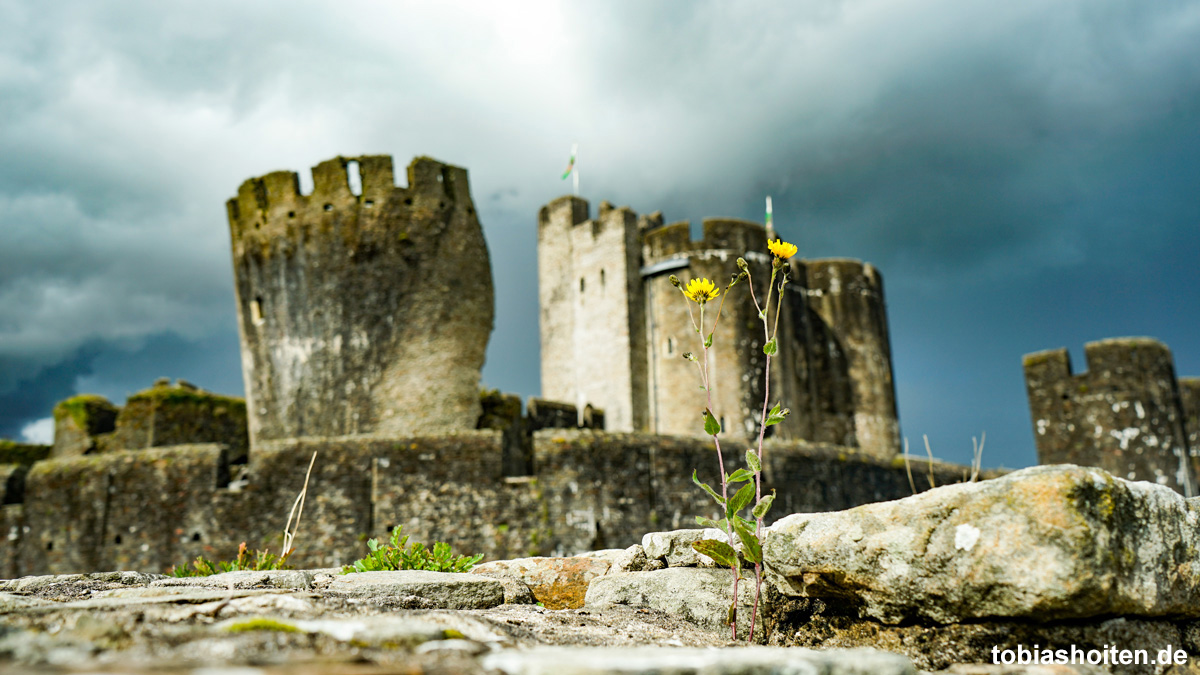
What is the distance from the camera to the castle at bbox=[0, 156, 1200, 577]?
12477 mm

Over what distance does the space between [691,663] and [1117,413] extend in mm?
22778

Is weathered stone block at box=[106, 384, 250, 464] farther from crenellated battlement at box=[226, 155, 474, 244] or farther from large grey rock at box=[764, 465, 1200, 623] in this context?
large grey rock at box=[764, 465, 1200, 623]

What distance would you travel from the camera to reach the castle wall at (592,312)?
23609 millimetres

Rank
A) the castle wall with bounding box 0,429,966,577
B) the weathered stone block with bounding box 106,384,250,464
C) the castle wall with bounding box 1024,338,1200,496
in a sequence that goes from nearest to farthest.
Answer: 1. the castle wall with bounding box 0,429,966,577
2. the weathered stone block with bounding box 106,384,250,464
3. the castle wall with bounding box 1024,338,1200,496

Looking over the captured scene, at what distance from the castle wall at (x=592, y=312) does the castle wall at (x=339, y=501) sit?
9.85m

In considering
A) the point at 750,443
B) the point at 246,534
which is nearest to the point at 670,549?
the point at 246,534

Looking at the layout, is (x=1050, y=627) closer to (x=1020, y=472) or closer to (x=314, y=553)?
(x=1020, y=472)

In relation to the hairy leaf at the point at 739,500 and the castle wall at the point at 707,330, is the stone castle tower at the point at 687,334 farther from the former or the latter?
the hairy leaf at the point at 739,500

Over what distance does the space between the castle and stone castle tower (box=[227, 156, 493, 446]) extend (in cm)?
4

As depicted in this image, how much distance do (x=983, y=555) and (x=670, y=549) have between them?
2194mm

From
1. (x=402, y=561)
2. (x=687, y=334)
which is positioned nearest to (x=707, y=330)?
(x=687, y=334)

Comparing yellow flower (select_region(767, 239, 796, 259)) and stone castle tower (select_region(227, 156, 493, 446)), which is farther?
stone castle tower (select_region(227, 156, 493, 446))

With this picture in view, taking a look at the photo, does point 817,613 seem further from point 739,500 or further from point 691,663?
point 691,663

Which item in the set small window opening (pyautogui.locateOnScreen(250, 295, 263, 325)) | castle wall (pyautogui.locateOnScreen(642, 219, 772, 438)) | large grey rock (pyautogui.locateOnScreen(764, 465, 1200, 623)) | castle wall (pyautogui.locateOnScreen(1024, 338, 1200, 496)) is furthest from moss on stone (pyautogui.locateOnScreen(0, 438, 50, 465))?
castle wall (pyautogui.locateOnScreen(1024, 338, 1200, 496))
